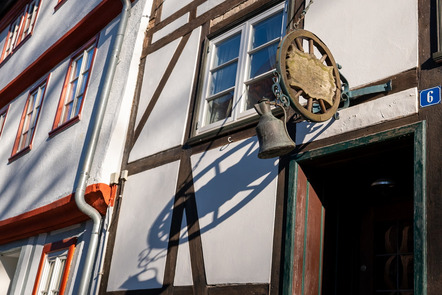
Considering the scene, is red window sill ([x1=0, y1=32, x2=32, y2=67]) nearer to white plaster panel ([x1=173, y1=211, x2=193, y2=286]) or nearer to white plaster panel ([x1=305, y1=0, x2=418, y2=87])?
white plaster panel ([x1=173, y1=211, x2=193, y2=286])

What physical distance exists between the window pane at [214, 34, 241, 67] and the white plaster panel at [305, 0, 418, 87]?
4.02 feet

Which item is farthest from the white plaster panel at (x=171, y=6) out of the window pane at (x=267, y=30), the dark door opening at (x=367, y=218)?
the dark door opening at (x=367, y=218)

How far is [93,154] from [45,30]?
176 inches

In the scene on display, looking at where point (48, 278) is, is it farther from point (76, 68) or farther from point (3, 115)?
point (3, 115)

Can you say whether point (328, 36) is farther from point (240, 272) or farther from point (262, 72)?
point (240, 272)

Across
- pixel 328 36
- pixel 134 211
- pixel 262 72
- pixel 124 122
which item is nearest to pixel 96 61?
pixel 124 122

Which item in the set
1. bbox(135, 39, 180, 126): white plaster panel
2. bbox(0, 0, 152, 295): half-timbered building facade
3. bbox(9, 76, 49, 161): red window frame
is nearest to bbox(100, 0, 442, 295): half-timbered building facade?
bbox(135, 39, 180, 126): white plaster panel

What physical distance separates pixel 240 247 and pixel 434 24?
2.39 metres

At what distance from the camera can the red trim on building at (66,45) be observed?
8.75 m

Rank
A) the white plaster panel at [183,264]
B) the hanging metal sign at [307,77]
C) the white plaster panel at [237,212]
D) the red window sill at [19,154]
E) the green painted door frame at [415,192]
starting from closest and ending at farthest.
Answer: the green painted door frame at [415,192]
the hanging metal sign at [307,77]
the white plaster panel at [237,212]
the white plaster panel at [183,264]
the red window sill at [19,154]

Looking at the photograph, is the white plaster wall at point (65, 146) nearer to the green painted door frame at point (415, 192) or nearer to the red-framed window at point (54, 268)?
the red-framed window at point (54, 268)

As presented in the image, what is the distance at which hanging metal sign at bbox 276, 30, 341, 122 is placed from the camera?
399cm

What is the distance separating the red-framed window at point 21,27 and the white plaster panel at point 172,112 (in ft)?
18.8

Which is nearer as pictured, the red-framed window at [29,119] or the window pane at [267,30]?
the window pane at [267,30]
